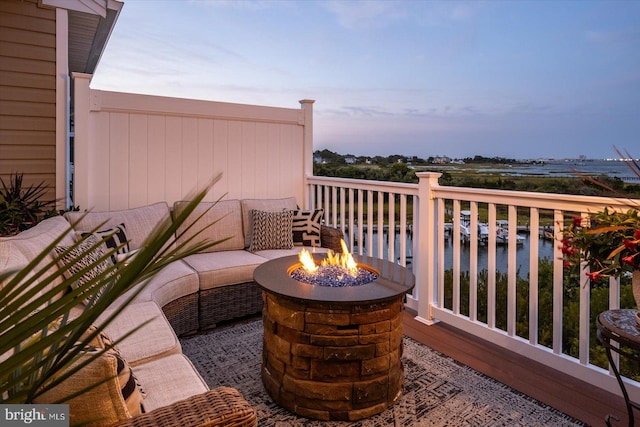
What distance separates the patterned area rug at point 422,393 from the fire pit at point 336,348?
0.29ft


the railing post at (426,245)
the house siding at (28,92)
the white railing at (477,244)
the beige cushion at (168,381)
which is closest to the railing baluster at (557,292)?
the white railing at (477,244)

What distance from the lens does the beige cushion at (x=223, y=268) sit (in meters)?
3.22

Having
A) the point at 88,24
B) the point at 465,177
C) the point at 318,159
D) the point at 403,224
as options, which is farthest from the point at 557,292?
the point at 88,24

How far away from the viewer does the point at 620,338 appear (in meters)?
1.68

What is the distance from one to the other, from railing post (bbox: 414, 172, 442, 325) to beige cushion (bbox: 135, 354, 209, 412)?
82.3 inches

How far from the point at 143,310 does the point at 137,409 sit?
1238 mm

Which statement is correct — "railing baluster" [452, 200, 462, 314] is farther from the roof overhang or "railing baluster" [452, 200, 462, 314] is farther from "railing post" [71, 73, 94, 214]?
the roof overhang

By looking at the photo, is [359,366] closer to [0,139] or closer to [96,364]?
→ [96,364]

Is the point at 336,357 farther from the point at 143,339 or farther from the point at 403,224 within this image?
the point at 403,224

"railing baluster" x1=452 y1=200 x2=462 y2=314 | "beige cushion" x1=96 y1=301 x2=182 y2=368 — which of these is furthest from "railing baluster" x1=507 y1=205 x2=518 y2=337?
"beige cushion" x1=96 y1=301 x2=182 y2=368

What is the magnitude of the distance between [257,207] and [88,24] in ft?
9.32

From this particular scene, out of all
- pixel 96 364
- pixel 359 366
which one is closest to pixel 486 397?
pixel 359 366

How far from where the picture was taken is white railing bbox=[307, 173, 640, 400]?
2.36 m

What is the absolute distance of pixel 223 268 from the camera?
130 inches
